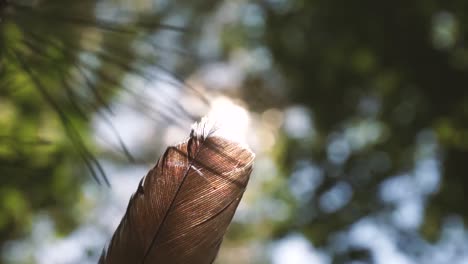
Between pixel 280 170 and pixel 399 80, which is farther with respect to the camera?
pixel 280 170

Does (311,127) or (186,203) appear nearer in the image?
(186,203)

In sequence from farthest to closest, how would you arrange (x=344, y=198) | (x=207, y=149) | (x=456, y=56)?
1. (x=344, y=198)
2. (x=456, y=56)
3. (x=207, y=149)

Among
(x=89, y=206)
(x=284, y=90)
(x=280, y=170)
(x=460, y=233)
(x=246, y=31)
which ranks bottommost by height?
(x=460, y=233)

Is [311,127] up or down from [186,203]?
up

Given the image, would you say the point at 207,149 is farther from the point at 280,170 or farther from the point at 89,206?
the point at 280,170

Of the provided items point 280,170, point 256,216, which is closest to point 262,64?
point 280,170
